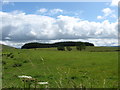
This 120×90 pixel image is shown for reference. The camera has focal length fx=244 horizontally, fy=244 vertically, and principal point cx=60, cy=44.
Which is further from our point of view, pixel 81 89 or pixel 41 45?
pixel 41 45

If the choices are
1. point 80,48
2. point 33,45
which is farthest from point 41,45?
Result: point 80,48

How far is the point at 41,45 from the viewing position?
139 meters

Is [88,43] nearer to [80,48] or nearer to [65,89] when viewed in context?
[80,48]

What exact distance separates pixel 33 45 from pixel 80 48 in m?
29.9

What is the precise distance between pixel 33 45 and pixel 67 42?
32699 millimetres

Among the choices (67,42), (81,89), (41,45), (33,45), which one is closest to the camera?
(81,89)

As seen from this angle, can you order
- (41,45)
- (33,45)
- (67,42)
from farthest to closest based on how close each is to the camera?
(67,42)
(41,45)
(33,45)

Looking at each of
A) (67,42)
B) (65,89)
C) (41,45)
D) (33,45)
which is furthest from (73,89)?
(67,42)

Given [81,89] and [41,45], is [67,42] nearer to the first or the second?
[41,45]

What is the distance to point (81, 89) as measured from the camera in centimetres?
257

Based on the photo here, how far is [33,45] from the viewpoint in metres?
125

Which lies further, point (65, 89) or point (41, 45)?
point (41, 45)

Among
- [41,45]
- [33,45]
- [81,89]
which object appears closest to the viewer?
[81,89]

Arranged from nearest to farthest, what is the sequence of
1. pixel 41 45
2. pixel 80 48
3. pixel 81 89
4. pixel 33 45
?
1. pixel 81 89
2. pixel 80 48
3. pixel 33 45
4. pixel 41 45
